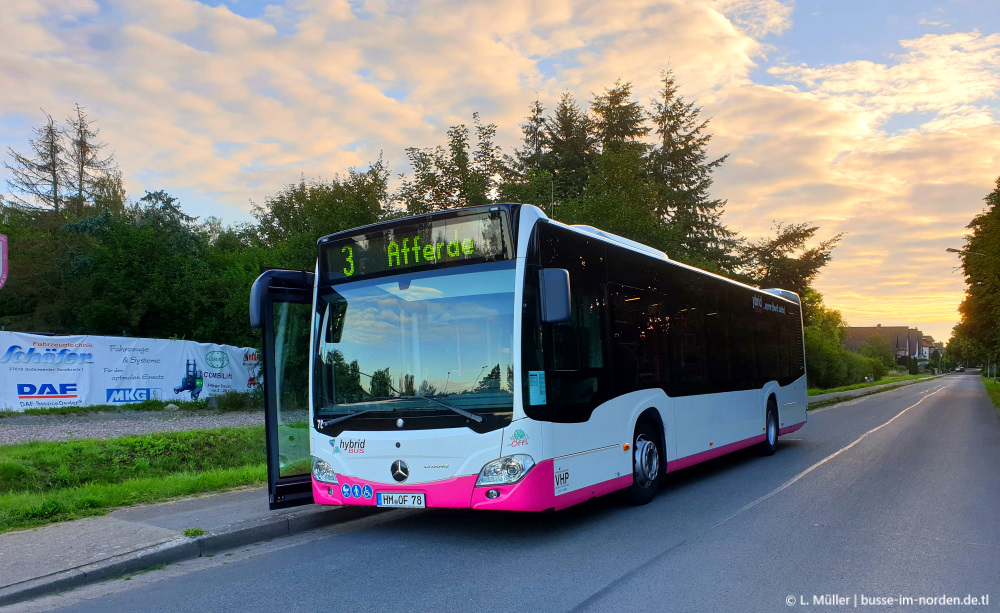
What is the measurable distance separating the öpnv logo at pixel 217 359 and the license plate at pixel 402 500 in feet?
62.9

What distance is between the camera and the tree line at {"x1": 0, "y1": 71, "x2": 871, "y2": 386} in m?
24.8

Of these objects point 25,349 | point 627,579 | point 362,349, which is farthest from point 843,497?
point 25,349

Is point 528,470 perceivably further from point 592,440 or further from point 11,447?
point 11,447

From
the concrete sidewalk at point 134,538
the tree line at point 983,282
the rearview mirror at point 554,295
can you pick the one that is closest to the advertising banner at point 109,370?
the concrete sidewalk at point 134,538

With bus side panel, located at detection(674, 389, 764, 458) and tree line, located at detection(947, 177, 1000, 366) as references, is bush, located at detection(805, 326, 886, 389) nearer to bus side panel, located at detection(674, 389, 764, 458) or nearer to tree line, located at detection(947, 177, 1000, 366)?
tree line, located at detection(947, 177, 1000, 366)

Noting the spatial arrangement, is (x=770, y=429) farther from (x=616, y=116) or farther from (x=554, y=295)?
(x=616, y=116)

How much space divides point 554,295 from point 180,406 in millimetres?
18999

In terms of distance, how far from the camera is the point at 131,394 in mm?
21078

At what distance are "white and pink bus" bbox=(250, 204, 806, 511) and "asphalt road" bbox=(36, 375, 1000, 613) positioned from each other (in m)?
0.51

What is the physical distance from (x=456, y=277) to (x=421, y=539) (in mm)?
2545

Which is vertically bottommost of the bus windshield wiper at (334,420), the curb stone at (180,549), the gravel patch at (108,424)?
the curb stone at (180,549)

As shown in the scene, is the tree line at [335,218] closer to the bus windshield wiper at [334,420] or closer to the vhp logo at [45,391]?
the vhp logo at [45,391]

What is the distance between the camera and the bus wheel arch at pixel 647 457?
8.02 metres

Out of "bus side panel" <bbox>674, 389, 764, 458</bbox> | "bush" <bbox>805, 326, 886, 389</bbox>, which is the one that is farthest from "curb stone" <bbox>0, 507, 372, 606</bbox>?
"bush" <bbox>805, 326, 886, 389</bbox>
